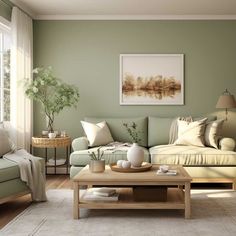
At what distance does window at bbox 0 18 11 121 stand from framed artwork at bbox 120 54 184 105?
1822 millimetres

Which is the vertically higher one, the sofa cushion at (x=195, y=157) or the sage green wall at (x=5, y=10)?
the sage green wall at (x=5, y=10)

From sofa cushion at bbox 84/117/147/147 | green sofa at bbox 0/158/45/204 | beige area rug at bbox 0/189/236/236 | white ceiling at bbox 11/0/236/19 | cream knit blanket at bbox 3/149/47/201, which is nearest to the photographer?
A: beige area rug at bbox 0/189/236/236

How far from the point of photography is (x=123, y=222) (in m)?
3.58

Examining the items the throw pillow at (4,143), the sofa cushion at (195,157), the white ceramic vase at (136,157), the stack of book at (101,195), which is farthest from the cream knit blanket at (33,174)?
the sofa cushion at (195,157)

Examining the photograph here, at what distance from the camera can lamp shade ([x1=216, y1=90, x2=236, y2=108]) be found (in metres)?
5.94

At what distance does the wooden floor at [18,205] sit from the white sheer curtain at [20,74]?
80cm

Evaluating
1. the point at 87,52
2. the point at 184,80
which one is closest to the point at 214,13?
the point at 184,80

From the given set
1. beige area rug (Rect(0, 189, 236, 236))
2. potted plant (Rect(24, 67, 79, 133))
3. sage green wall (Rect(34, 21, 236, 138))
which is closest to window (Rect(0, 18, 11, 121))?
potted plant (Rect(24, 67, 79, 133))

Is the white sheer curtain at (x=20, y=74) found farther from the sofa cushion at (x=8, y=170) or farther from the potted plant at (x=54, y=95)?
the sofa cushion at (x=8, y=170)

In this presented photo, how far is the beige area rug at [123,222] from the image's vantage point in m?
3.30

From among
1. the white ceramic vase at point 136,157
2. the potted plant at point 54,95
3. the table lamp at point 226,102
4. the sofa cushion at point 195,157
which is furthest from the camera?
the table lamp at point 226,102

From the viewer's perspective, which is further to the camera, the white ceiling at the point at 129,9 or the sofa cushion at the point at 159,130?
the sofa cushion at the point at 159,130

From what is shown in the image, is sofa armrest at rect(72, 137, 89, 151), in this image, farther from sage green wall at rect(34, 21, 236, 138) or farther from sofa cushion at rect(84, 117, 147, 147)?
sage green wall at rect(34, 21, 236, 138)

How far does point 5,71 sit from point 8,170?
2.24 metres
